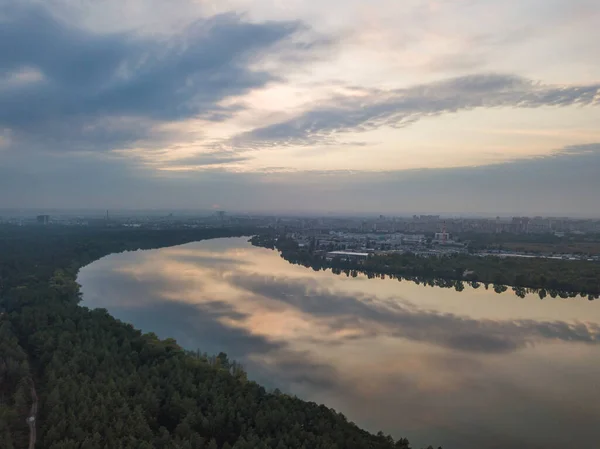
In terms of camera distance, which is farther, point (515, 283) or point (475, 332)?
point (515, 283)

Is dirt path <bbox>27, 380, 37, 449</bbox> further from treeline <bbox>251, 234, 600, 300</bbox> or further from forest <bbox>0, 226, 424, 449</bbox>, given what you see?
treeline <bbox>251, 234, 600, 300</bbox>

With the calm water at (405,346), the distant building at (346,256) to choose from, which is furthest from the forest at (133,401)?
the distant building at (346,256)

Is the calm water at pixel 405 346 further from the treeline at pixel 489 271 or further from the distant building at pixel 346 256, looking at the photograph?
the distant building at pixel 346 256

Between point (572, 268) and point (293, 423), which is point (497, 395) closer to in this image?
point (293, 423)

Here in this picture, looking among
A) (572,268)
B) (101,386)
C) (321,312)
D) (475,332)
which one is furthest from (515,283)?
(101,386)

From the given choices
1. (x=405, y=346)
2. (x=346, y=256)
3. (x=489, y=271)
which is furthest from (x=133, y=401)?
(x=346, y=256)

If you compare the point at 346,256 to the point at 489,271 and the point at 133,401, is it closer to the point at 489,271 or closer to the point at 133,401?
the point at 489,271
